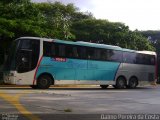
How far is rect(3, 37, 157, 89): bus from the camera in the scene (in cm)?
2441

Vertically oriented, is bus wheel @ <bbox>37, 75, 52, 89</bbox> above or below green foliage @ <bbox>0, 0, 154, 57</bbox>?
below

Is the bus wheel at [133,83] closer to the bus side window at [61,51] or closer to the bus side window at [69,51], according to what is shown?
the bus side window at [69,51]

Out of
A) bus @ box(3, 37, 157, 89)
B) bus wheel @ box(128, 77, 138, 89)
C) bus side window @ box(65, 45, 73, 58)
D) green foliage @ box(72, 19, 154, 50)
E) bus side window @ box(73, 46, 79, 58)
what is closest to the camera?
bus @ box(3, 37, 157, 89)

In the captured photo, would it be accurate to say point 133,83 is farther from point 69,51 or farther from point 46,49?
point 46,49

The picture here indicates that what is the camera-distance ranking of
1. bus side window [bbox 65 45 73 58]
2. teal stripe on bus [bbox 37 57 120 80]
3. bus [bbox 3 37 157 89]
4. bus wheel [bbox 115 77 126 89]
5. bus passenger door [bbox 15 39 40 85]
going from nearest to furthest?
bus passenger door [bbox 15 39 40 85]
bus [bbox 3 37 157 89]
teal stripe on bus [bbox 37 57 120 80]
bus side window [bbox 65 45 73 58]
bus wheel [bbox 115 77 126 89]

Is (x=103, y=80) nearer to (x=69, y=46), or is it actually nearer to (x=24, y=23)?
(x=69, y=46)

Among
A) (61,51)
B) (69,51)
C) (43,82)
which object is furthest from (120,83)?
(43,82)

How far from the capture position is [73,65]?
2672 centimetres

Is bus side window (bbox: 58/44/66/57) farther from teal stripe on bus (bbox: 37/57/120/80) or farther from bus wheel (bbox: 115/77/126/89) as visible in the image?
bus wheel (bbox: 115/77/126/89)

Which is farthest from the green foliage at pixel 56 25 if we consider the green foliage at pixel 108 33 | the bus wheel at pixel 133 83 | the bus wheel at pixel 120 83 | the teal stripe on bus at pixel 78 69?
the bus wheel at pixel 133 83

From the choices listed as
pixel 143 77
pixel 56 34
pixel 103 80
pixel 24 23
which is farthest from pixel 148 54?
pixel 24 23

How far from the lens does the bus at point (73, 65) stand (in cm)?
2441

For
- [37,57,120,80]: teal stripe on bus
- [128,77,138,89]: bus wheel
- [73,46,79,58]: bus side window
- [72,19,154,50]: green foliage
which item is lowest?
[128,77,138,89]: bus wheel

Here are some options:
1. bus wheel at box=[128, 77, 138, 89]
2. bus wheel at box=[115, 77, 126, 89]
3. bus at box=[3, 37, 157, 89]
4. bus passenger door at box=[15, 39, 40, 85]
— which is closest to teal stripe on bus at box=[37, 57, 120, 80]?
bus at box=[3, 37, 157, 89]
